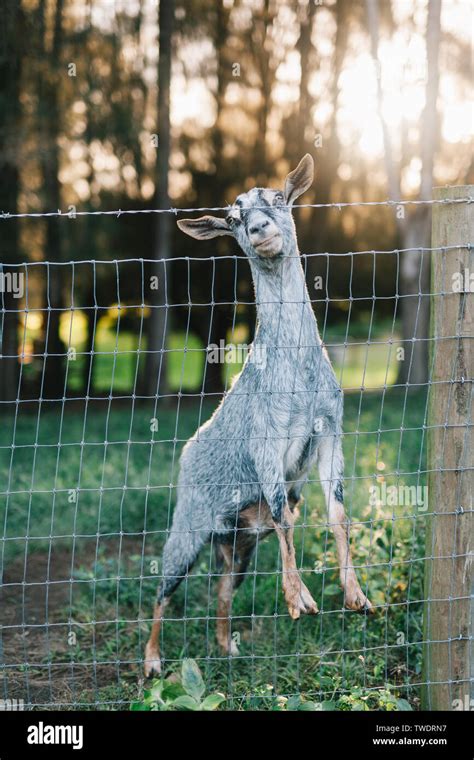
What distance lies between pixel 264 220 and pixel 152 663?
244cm

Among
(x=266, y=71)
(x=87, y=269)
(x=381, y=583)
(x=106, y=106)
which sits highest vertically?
(x=266, y=71)

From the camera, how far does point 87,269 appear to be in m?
17.1

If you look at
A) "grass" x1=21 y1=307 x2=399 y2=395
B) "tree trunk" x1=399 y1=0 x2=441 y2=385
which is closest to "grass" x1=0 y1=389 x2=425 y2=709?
"tree trunk" x1=399 y1=0 x2=441 y2=385

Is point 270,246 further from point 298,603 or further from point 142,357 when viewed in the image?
point 142,357

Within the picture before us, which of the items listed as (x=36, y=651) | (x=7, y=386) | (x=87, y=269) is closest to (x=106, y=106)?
(x=87, y=269)

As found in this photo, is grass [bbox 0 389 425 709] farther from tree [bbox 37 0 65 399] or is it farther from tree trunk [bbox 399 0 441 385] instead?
tree [bbox 37 0 65 399]

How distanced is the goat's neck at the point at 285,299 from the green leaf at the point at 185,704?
1.70m

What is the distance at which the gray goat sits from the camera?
3898mm

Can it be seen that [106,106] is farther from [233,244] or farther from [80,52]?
[233,244]

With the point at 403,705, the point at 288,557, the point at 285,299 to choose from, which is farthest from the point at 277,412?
the point at 403,705

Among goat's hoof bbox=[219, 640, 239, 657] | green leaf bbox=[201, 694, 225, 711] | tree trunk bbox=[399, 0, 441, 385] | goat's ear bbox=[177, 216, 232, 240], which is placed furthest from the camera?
tree trunk bbox=[399, 0, 441, 385]

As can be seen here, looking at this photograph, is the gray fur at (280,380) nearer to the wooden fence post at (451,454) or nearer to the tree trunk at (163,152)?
the wooden fence post at (451,454)

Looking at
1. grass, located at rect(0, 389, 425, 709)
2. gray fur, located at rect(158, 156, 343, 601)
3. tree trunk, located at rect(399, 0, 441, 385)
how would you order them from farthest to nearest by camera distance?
tree trunk, located at rect(399, 0, 441, 385) → grass, located at rect(0, 389, 425, 709) → gray fur, located at rect(158, 156, 343, 601)

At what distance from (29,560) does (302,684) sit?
2964 mm
